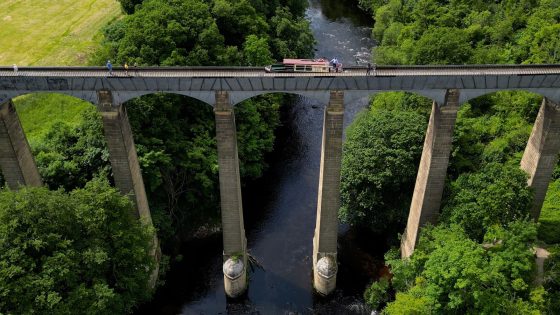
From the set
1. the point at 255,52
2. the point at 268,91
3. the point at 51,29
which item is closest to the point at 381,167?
the point at 268,91

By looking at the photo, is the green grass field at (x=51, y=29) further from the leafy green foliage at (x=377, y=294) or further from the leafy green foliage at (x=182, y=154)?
the leafy green foliage at (x=377, y=294)

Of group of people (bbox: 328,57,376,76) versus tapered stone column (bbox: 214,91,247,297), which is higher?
group of people (bbox: 328,57,376,76)

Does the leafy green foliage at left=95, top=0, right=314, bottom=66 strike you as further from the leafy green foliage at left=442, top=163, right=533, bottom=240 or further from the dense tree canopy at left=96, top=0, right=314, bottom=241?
the leafy green foliage at left=442, top=163, right=533, bottom=240

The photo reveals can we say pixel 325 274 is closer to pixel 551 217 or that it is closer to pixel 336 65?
pixel 336 65

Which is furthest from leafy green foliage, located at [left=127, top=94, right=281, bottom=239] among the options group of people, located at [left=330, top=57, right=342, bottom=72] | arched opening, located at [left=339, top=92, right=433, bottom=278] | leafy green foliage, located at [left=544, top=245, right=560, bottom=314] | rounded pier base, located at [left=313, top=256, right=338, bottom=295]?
leafy green foliage, located at [left=544, top=245, right=560, bottom=314]

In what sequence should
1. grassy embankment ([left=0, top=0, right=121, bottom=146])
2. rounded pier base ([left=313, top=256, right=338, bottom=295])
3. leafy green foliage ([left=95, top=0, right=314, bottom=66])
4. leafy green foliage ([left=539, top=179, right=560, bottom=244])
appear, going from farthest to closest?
grassy embankment ([left=0, top=0, right=121, bottom=146]), leafy green foliage ([left=95, top=0, right=314, bottom=66]), rounded pier base ([left=313, top=256, right=338, bottom=295]), leafy green foliage ([left=539, top=179, right=560, bottom=244])

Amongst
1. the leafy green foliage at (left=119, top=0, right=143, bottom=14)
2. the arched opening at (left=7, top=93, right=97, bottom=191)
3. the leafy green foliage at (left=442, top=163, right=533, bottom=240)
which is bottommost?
the leafy green foliage at (left=442, top=163, right=533, bottom=240)
